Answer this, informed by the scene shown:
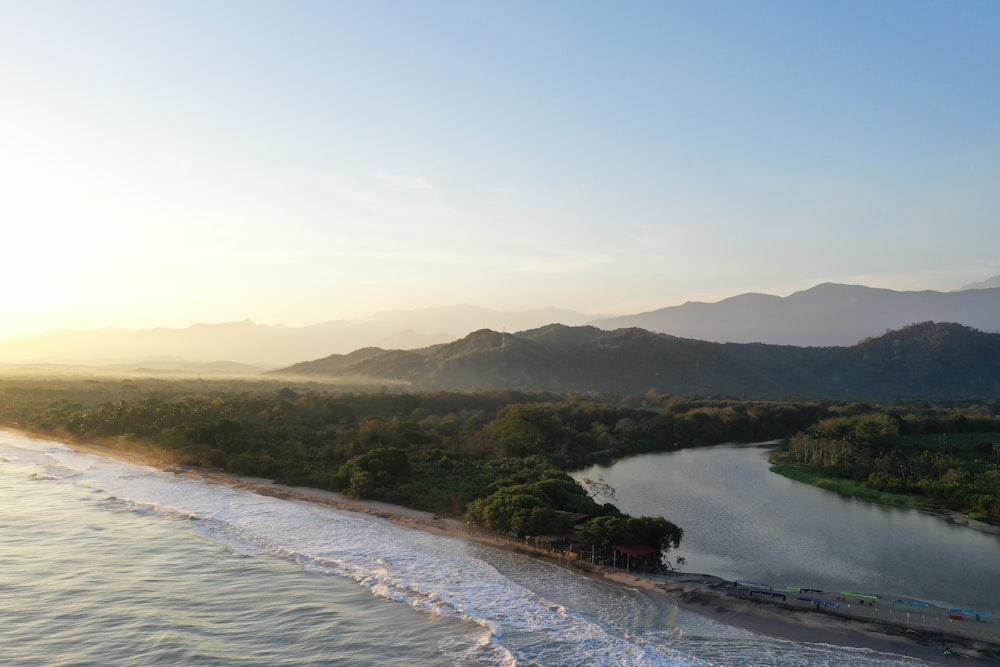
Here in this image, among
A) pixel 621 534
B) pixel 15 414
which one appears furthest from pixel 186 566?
pixel 15 414

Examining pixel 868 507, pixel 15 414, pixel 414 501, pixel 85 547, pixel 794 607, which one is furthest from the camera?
pixel 15 414

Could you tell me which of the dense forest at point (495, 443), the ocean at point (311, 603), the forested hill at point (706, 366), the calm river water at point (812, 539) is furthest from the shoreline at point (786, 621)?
the forested hill at point (706, 366)

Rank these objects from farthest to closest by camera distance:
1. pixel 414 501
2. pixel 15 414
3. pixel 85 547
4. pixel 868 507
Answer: pixel 15 414 < pixel 868 507 < pixel 414 501 < pixel 85 547

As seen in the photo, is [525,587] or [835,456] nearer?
[525,587]

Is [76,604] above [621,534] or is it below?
below

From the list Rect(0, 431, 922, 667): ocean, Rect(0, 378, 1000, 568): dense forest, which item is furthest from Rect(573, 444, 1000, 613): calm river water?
Rect(0, 431, 922, 667): ocean

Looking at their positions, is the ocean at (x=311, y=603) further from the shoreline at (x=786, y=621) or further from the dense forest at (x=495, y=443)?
the dense forest at (x=495, y=443)

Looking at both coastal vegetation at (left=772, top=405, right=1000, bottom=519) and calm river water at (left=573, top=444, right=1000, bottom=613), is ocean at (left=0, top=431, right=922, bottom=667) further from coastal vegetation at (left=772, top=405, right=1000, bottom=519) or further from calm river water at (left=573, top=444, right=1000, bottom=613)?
coastal vegetation at (left=772, top=405, right=1000, bottom=519)

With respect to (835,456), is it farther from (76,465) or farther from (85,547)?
(76,465)
